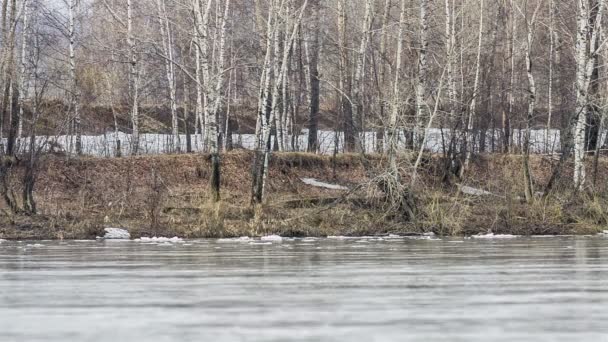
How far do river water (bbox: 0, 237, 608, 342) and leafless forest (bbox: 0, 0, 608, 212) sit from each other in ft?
29.8

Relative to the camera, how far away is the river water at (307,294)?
10.2 meters

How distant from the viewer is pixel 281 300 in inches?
494

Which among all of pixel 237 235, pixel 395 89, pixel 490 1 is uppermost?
pixel 490 1

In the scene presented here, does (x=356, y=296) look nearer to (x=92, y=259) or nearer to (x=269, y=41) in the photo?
(x=92, y=259)

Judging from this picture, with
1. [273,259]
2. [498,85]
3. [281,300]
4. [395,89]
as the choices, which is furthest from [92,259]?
[498,85]

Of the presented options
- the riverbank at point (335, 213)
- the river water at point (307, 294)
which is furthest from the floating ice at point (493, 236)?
the river water at point (307, 294)

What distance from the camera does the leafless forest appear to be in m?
30.7

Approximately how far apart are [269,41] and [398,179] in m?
5.51

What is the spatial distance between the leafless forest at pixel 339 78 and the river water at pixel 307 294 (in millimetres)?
9088

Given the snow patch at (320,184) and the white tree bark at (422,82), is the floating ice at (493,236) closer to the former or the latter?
the white tree bark at (422,82)

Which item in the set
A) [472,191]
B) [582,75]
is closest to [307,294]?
[582,75]

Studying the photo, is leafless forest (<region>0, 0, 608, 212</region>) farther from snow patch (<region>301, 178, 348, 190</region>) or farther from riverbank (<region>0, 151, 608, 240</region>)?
snow patch (<region>301, 178, 348, 190</region>)

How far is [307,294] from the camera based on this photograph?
43.2 ft

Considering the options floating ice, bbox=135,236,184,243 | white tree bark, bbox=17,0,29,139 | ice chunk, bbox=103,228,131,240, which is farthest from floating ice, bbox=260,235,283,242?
white tree bark, bbox=17,0,29,139
